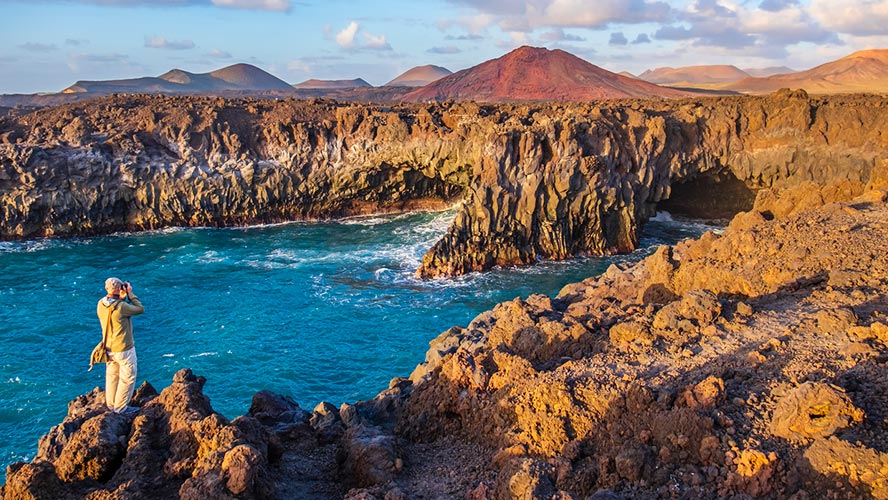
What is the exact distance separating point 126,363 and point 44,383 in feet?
41.1

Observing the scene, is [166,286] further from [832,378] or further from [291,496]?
[832,378]

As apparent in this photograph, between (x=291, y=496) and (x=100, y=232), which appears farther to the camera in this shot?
(x=100, y=232)

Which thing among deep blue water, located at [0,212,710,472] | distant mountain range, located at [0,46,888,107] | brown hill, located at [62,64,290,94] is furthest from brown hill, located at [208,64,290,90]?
deep blue water, located at [0,212,710,472]

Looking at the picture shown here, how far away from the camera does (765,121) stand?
118 feet

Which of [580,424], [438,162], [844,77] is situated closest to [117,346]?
[580,424]

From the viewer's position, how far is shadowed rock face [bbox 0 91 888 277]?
3144 cm

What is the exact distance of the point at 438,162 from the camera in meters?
37.9

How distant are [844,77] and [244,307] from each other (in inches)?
3243

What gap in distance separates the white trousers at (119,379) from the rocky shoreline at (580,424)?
26cm

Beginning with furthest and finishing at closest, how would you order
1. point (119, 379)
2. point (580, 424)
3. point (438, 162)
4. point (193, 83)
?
1. point (193, 83)
2. point (438, 162)
3. point (119, 379)
4. point (580, 424)

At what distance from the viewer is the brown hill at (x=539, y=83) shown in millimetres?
70312

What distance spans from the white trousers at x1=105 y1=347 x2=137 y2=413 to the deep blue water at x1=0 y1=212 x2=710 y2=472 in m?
8.53

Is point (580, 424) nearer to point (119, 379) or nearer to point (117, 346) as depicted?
point (119, 379)

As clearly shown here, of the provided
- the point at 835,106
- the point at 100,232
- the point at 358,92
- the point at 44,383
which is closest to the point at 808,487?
the point at 44,383
